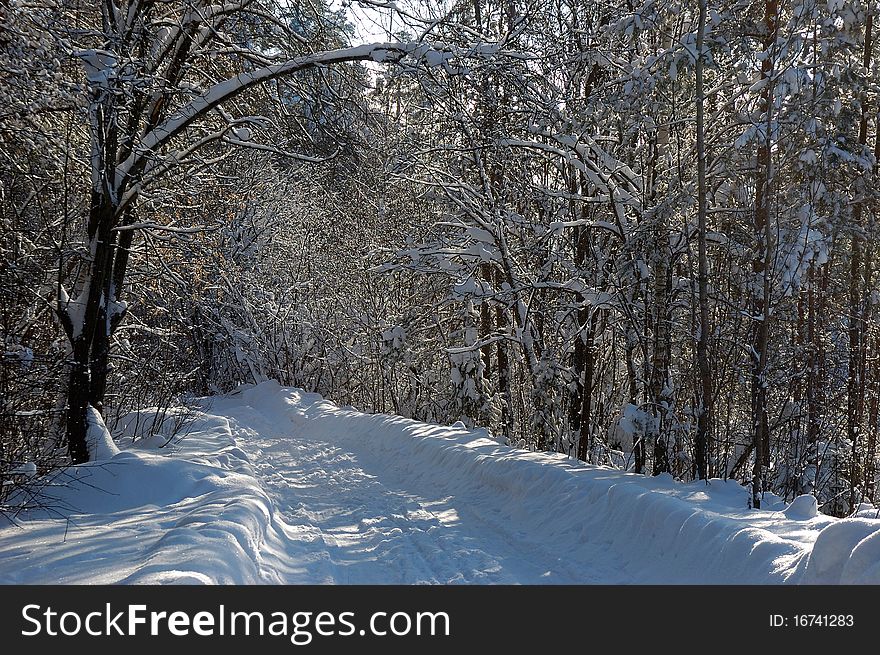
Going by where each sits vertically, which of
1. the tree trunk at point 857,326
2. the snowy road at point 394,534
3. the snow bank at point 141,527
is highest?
the tree trunk at point 857,326

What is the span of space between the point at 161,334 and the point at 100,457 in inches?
204

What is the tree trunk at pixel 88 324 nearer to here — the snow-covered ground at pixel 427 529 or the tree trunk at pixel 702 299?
the snow-covered ground at pixel 427 529

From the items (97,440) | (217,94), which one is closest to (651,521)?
(97,440)

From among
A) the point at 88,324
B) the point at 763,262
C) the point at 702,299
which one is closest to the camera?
the point at 702,299

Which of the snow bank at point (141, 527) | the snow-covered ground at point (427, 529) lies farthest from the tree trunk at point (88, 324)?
the snow-covered ground at point (427, 529)

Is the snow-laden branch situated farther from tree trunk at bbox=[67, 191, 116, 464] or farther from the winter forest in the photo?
tree trunk at bbox=[67, 191, 116, 464]

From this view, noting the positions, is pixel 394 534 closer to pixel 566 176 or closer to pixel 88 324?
pixel 88 324

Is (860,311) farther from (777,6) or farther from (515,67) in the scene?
(515,67)

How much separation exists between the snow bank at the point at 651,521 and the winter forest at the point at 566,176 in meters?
1.24

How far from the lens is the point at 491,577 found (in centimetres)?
574

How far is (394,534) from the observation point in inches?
282

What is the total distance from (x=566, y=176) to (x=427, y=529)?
798 cm

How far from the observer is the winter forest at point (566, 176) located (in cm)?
783

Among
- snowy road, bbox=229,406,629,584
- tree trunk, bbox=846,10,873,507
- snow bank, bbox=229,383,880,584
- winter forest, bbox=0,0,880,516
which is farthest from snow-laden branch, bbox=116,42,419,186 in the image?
tree trunk, bbox=846,10,873,507
